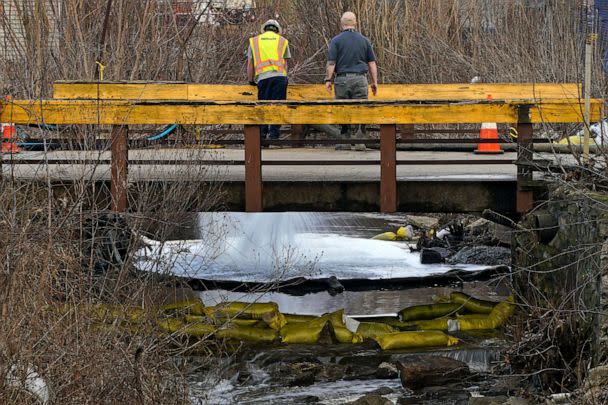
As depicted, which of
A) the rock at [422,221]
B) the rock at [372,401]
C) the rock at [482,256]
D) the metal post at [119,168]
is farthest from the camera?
the rock at [422,221]

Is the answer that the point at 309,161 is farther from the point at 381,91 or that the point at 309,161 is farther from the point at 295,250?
the point at 295,250

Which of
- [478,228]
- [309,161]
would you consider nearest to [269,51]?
[309,161]

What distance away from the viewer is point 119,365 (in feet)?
25.5

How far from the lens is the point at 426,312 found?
13422 millimetres

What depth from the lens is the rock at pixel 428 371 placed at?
11039mm

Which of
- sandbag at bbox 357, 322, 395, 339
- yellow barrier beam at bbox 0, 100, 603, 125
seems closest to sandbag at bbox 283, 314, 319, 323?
sandbag at bbox 357, 322, 395, 339

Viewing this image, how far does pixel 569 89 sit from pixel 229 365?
6524 mm

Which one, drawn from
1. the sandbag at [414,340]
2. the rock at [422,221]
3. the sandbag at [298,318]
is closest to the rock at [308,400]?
the sandbag at [414,340]

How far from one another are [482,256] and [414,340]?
21.2 ft

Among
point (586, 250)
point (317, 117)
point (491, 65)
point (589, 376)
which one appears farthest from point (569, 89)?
point (491, 65)

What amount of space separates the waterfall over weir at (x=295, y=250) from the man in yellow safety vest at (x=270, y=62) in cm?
197

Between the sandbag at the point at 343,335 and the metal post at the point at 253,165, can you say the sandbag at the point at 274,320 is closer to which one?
the sandbag at the point at 343,335

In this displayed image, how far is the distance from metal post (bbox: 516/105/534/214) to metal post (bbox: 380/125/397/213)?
4.21ft

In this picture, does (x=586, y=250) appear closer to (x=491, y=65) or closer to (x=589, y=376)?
(x=589, y=376)
